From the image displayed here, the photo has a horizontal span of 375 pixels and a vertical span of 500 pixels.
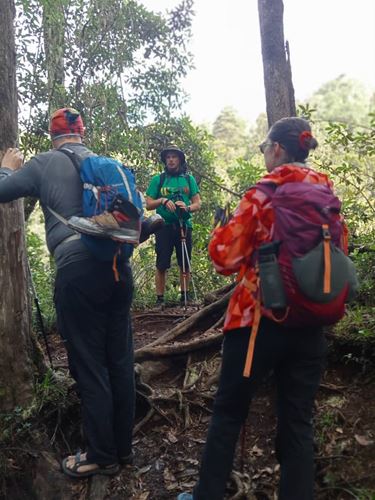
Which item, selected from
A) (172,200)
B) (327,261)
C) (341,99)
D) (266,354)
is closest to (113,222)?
(266,354)

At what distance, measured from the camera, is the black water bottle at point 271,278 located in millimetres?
2555

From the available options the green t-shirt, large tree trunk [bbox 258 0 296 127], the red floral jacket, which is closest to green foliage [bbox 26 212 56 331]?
the green t-shirt

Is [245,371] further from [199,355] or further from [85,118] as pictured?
[85,118]

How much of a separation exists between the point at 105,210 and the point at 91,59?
863 cm

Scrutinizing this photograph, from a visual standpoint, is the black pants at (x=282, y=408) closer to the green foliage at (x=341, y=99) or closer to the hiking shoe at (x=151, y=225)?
the hiking shoe at (x=151, y=225)

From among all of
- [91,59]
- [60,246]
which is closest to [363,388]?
[60,246]

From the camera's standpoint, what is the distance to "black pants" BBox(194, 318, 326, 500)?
2.76 m

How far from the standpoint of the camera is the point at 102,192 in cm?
332

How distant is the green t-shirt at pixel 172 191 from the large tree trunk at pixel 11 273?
10.8 feet

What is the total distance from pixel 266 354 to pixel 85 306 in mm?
1312

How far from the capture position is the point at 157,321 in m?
7.05

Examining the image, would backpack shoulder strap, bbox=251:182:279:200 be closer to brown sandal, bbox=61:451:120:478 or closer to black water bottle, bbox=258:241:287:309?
black water bottle, bbox=258:241:287:309

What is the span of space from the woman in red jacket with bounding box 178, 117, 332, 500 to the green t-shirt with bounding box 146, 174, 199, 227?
4.45 m

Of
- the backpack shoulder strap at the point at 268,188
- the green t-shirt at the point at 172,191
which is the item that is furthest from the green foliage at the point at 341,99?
the backpack shoulder strap at the point at 268,188
